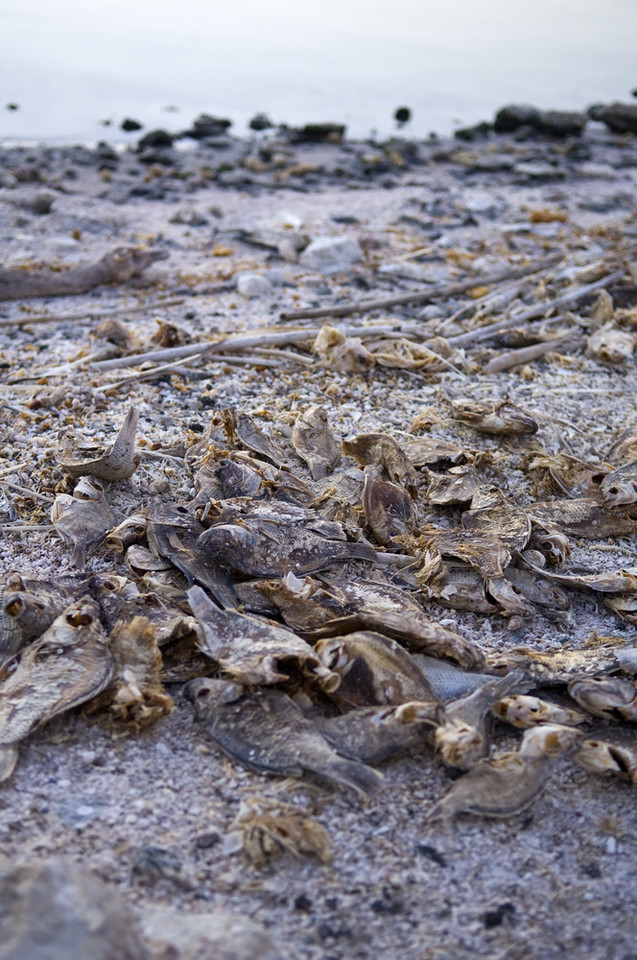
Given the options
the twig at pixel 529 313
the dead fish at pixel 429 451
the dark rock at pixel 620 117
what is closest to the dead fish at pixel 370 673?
the dead fish at pixel 429 451

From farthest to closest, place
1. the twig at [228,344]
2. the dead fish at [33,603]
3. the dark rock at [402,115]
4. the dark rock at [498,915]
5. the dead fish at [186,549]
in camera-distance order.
→ the dark rock at [402,115]
the twig at [228,344]
the dead fish at [186,549]
the dead fish at [33,603]
the dark rock at [498,915]

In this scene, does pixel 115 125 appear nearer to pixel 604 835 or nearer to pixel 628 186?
pixel 628 186

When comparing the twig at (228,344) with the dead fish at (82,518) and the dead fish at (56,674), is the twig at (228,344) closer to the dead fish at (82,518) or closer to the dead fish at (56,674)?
the dead fish at (82,518)

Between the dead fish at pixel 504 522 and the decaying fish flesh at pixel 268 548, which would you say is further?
the dead fish at pixel 504 522

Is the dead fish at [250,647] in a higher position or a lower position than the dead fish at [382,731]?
higher

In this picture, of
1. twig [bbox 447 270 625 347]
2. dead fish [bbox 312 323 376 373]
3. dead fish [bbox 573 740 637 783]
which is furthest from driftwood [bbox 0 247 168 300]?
dead fish [bbox 573 740 637 783]

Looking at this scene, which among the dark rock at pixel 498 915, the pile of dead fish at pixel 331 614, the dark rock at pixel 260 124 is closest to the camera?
the dark rock at pixel 498 915

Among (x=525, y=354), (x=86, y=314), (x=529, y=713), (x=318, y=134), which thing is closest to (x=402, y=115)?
(x=318, y=134)
